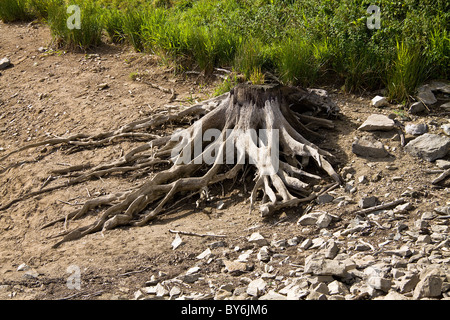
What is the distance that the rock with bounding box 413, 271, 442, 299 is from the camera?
319 centimetres

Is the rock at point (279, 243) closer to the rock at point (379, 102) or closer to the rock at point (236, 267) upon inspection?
the rock at point (236, 267)

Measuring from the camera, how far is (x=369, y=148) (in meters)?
5.07

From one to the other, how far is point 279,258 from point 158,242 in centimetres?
103

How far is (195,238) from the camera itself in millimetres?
4414

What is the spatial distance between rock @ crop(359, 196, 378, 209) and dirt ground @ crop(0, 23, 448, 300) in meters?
0.12

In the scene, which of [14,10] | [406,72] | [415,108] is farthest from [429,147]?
[14,10]

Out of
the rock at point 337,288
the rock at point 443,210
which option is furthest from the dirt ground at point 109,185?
the rock at point 337,288

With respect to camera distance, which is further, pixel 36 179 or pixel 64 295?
pixel 36 179

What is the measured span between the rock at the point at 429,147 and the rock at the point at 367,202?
0.82 meters

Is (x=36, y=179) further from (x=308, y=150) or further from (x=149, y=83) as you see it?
(x=308, y=150)

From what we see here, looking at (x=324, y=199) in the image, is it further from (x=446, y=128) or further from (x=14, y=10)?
(x=14, y=10)

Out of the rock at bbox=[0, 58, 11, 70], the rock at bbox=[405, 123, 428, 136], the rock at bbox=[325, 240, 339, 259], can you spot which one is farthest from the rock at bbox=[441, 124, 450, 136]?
the rock at bbox=[0, 58, 11, 70]

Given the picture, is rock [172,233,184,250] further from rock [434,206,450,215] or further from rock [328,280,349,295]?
rock [434,206,450,215]

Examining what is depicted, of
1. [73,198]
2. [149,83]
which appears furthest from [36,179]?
[149,83]
